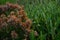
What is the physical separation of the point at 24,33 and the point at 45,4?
6.23ft

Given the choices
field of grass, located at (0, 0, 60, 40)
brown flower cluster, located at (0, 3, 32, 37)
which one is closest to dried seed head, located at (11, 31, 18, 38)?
brown flower cluster, located at (0, 3, 32, 37)

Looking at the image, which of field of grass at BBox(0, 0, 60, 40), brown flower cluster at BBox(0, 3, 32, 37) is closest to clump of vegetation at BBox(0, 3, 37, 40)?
brown flower cluster at BBox(0, 3, 32, 37)

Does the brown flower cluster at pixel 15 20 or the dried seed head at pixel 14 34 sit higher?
the brown flower cluster at pixel 15 20

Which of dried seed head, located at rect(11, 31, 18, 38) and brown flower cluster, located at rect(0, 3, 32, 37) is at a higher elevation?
brown flower cluster, located at rect(0, 3, 32, 37)

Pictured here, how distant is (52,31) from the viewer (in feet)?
14.5

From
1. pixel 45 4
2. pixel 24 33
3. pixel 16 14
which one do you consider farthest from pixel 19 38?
pixel 45 4

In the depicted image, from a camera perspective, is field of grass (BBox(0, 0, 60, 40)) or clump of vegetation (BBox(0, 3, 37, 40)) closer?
clump of vegetation (BBox(0, 3, 37, 40))

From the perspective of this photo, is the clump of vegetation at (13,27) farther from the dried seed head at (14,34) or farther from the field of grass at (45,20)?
the field of grass at (45,20)

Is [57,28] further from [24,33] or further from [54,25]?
[24,33]

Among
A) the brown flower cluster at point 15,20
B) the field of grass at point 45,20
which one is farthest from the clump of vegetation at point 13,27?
the field of grass at point 45,20

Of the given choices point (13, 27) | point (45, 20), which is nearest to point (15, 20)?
point (13, 27)

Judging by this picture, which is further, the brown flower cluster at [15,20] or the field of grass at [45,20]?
the field of grass at [45,20]

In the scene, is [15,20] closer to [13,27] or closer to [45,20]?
[13,27]

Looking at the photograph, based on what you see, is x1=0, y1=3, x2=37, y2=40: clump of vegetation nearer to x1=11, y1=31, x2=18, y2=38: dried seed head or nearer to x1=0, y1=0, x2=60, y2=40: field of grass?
x1=11, y1=31, x2=18, y2=38: dried seed head
